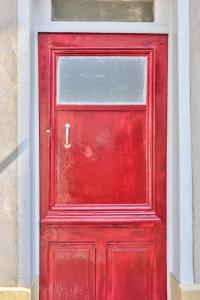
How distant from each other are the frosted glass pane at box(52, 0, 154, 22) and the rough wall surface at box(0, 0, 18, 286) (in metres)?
0.43

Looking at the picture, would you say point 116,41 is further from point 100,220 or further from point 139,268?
point 139,268

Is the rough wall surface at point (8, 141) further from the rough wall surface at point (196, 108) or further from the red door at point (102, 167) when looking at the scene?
the rough wall surface at point (196, 108)

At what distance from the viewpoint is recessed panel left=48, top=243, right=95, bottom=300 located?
354 centimetres

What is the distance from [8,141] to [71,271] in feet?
3.76

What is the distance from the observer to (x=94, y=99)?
3566 millimetres

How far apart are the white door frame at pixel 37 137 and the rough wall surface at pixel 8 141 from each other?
0.17ft

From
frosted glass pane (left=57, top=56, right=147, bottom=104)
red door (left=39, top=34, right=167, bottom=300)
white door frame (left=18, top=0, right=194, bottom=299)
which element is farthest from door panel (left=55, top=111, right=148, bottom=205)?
white door frame (left=18, top=0, right=194, bottom=299)

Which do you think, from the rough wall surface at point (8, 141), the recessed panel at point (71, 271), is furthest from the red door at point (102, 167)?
the rough wall surface at point (8, 141)

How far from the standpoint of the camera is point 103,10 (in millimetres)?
3607

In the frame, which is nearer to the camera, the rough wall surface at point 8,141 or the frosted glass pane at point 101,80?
the rough wall surface at point 8,141

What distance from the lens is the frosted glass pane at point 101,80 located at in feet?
11.7

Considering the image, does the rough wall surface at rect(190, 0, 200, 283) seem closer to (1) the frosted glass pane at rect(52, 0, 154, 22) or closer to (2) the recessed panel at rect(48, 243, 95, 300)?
(1) the frosted glass pane at rect(52, 0, 154, 22)

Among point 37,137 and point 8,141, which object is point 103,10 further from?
point 8,141

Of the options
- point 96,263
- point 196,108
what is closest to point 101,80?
point 196,108
